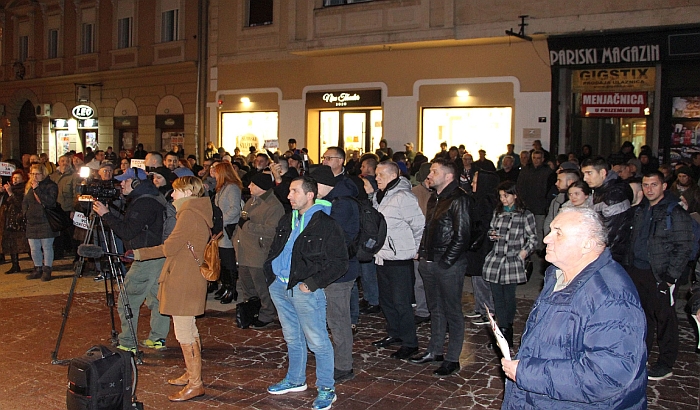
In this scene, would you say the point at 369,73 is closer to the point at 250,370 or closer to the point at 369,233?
the point at 369,233

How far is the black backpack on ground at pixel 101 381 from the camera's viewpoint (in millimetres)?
4867

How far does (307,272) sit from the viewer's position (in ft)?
19.6

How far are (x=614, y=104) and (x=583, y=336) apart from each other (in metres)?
15.7

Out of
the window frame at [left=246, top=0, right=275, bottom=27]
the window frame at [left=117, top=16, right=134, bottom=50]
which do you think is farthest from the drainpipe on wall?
the window frame at [left=117, top=16, right=134, bottom=50]

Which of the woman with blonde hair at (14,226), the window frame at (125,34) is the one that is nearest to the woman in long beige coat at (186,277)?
the woman with blonde hair at (14,226)

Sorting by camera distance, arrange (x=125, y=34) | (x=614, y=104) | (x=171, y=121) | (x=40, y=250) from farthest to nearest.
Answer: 1. (x=125, y=34)
2. (x=171, y=121)
3. (x=614, y=104)
4. (x=40, y=250)

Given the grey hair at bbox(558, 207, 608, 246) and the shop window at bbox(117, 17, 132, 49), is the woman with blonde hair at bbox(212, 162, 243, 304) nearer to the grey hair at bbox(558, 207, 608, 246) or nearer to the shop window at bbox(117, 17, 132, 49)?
the grey hair at bbox(558, 207, 608, 246)

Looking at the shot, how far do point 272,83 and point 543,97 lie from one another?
30.7 feet

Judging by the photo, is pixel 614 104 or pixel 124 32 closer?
pixel 614 104

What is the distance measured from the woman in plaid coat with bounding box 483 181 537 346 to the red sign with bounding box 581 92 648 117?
11.1 m

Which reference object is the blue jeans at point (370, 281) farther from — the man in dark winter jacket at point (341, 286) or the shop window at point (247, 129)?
the shop window at point (247, 129)

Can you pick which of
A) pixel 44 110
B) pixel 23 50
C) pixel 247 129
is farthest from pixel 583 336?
pixel 23 50

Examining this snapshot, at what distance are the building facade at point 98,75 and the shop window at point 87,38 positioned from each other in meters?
0.04

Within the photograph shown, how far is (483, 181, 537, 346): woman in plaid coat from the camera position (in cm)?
747
